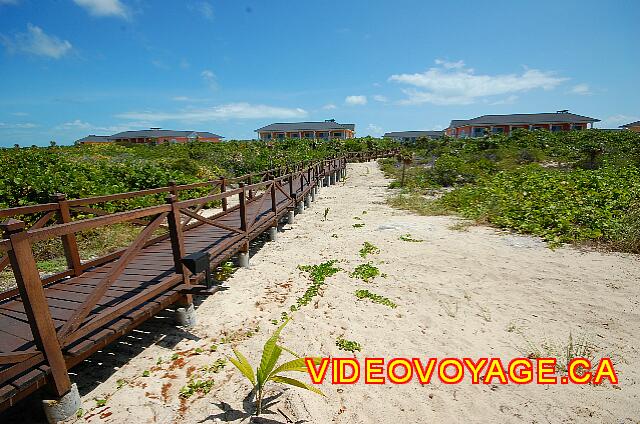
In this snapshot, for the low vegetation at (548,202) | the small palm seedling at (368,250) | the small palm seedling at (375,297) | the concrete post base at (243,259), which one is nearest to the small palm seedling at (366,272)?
the small palm seedling at (375,297)

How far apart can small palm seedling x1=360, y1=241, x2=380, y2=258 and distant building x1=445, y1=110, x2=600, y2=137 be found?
56423mm

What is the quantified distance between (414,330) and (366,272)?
6.84 feet

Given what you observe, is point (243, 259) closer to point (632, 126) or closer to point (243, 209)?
point (243, 209)

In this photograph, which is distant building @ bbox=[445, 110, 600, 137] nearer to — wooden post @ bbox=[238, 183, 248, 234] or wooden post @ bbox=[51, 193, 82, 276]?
wooden post @ bbox=[238, 183, 248, 234]

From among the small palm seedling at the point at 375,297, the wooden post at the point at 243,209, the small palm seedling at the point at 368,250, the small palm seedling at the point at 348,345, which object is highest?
the wooden post at the point at 243,209

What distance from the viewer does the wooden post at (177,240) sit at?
4160mm

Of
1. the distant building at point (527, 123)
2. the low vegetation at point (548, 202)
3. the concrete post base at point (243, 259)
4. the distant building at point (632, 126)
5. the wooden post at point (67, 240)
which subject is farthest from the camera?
the distant building at point (632, 126)

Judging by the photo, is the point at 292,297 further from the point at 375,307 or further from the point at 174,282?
the point at 174,282

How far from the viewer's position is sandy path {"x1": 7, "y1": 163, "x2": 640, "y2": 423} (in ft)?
10.1

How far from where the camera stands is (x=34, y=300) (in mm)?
2531

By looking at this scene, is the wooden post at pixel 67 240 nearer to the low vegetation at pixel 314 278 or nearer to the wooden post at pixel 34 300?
the wooden post at pixel 34 300

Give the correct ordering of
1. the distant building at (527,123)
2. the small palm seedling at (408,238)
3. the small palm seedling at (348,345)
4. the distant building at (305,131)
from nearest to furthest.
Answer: the small palm seedling at (348,345) < the small palm seedling at (408,238) < the distant building at (527,123) < the distant building at (305,131)

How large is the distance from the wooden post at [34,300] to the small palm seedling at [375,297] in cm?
400

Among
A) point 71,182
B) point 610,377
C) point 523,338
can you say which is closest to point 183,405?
point 523,338
